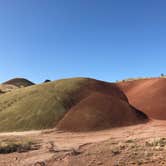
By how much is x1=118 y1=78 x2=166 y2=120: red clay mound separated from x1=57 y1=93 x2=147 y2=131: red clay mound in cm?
231

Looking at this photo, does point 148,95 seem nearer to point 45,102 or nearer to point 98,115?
point 98,115

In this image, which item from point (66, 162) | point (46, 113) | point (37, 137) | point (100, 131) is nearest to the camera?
point (66, 162)

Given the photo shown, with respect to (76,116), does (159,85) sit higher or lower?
higher

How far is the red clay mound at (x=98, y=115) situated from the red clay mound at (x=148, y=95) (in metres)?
2.31

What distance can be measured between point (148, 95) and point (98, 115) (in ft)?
44.4

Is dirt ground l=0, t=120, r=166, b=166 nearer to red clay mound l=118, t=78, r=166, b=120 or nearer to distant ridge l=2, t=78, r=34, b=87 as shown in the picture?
red clay mound l=118, t=78, r=166, b=120

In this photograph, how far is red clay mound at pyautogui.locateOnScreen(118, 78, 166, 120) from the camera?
38469 millimetres

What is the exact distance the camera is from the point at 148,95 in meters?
44.2

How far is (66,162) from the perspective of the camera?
16484 mm

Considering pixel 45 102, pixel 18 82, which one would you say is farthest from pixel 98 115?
pixel 18 82

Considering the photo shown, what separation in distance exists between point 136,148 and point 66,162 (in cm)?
492

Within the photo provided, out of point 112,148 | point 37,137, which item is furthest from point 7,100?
point 112,148

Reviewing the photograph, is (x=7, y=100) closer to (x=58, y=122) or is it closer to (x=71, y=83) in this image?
(x=71, y=83)

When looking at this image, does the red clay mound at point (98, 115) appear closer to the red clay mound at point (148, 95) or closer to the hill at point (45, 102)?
the hill at point (45, 102)
